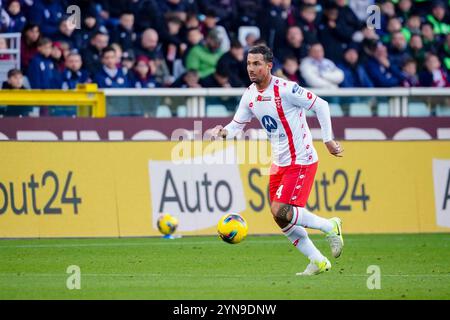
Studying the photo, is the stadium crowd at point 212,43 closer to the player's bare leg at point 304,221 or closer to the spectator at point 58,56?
the spectator at point 58,56

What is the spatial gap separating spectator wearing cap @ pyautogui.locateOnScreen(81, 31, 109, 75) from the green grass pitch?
431 centimetres

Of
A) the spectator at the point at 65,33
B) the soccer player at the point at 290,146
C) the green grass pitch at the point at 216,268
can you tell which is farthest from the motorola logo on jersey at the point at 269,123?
the spectator at the point at 65,33

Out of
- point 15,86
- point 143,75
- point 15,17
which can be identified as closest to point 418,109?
point 143,75

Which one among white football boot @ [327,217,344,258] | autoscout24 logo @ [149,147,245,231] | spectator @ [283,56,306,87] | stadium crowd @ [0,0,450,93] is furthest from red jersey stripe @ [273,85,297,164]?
spectator @ [283,56,306,87]

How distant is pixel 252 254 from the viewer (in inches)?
554

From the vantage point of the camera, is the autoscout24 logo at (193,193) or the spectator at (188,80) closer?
the autoscout24 logo at (193,193)

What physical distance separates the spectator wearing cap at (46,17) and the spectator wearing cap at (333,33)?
5467 mm

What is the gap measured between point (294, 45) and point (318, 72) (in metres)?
0.83

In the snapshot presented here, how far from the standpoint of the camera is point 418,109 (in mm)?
19984

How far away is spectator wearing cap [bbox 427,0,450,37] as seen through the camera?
23609mm

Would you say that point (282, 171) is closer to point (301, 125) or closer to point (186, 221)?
point (301, 125)

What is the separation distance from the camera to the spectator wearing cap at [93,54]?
19.2m
